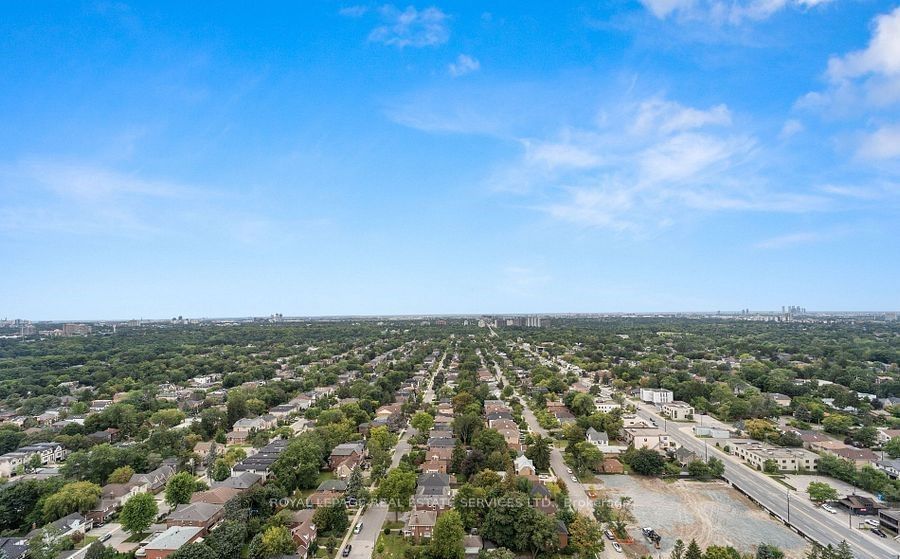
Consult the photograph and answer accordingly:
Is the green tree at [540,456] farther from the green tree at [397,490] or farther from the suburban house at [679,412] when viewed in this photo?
the suburban house at [679,412]

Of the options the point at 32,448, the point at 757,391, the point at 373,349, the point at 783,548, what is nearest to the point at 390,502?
the point at 783,548

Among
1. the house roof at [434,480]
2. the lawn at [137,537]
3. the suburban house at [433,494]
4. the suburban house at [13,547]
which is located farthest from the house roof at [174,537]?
the house roof at [434,480]

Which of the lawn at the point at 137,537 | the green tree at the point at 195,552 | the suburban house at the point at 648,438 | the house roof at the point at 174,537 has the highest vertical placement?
the green tree at the point at 195,552

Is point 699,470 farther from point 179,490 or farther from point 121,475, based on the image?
point 121,475

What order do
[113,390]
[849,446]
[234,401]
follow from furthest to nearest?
[113,390] < [234,401] < [849,446]

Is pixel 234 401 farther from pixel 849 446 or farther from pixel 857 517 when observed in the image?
pixel 849 446
